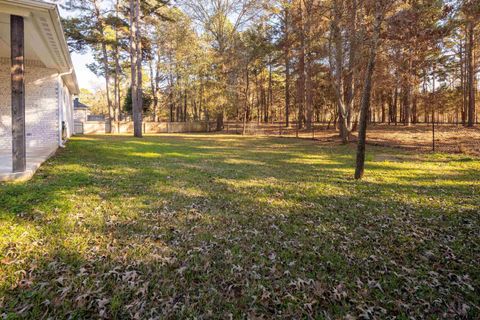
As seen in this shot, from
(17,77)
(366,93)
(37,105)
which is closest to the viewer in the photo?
(17,77)

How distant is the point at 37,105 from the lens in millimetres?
9812

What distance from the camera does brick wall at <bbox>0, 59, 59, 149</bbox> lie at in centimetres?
920

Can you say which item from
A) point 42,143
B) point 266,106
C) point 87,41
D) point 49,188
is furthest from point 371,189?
point 266,106

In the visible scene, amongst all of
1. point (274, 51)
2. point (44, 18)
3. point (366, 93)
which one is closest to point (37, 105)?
point (44, 18)

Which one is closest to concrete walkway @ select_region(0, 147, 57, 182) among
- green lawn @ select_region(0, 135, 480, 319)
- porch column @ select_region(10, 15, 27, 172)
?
green lawn @ select_region(0, 135, 480, 319)

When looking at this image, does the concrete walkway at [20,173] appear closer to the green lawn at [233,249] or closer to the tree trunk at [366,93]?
the green lawn at [233,249]

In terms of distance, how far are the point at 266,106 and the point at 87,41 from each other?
78.2 feet

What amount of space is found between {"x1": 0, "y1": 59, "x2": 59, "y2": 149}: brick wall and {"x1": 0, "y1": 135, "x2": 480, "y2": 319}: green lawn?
4757mm

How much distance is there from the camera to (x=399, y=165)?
903cm

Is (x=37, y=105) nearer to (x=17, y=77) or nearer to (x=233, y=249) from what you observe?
(x=17, y=77)

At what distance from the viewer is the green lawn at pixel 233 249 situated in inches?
94.7

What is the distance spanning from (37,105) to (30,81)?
0.81 meters

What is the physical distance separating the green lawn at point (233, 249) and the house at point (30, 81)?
3.61 ft

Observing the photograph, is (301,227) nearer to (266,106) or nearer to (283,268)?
(283,268)
